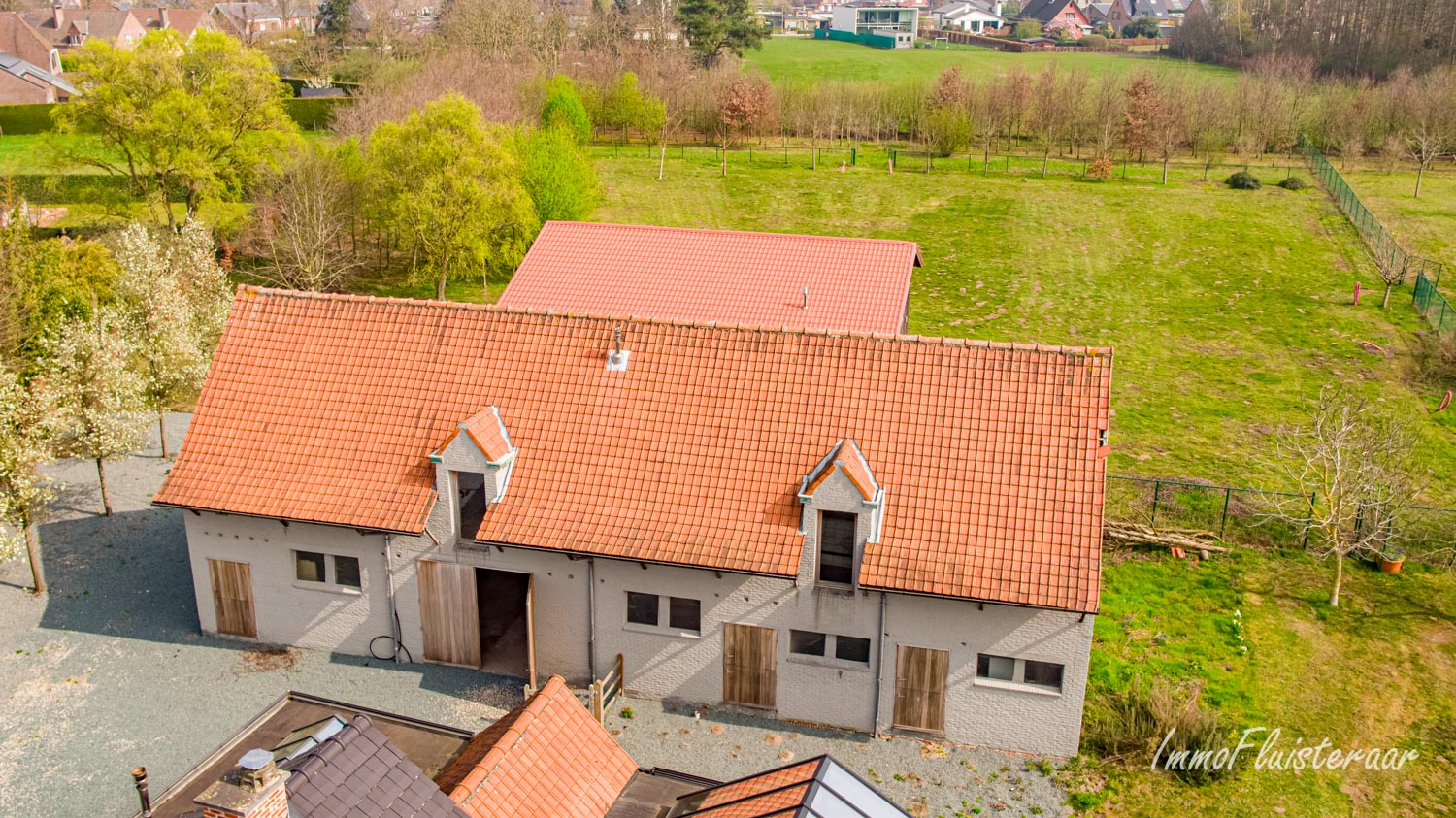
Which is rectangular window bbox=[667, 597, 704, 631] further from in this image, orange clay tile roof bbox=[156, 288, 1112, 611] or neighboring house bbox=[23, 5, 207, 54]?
neighboring house bbox=[23, 5, 207, 54]

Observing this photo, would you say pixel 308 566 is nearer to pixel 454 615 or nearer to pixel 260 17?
pixel 454 615

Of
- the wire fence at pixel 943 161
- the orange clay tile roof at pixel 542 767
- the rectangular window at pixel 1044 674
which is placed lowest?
the rectangular window at pixel 1044 674

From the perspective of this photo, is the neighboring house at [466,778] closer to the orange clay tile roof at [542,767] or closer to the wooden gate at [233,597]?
the orange clay tile roof at [542,767]

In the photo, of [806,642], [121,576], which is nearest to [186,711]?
[121,576]

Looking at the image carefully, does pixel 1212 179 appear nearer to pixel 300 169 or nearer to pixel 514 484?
pixel 300 169

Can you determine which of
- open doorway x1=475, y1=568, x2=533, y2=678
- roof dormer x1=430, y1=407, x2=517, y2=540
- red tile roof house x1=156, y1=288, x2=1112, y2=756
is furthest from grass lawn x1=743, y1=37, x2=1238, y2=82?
roof dormer x1=430, y1=407, x2=517, y2=540

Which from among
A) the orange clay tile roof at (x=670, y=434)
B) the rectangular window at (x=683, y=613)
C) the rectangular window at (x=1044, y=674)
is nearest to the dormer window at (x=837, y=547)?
the orange clay tile roof at (x=670, y=434)
